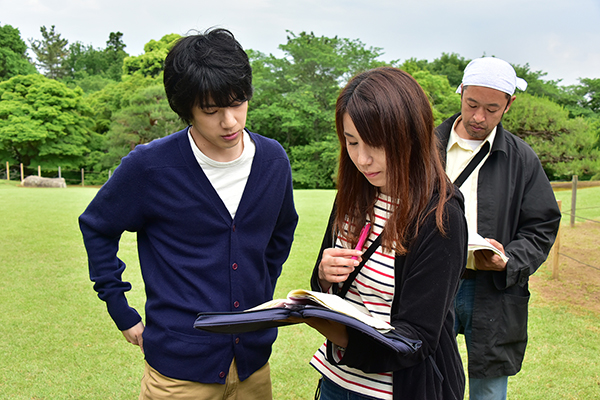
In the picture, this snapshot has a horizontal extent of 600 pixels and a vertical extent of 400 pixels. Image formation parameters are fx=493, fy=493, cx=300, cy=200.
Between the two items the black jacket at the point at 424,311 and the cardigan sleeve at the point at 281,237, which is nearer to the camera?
the black jacket at the point at 424,311

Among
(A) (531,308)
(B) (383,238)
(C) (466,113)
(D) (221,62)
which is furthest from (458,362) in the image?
(A) (531,308)

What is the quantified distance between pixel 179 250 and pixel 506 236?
1500 mm

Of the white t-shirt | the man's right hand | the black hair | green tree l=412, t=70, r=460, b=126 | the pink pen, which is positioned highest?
green tree l=412, t=70, r=460, b=126

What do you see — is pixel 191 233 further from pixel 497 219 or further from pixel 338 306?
pixel 497 219

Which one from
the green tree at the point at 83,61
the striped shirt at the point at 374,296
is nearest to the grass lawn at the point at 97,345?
the striped shirt at the point at 374,296

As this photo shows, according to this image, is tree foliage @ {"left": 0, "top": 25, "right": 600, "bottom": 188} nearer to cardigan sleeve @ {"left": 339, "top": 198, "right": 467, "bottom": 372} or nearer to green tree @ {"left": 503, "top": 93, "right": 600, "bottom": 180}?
green tree @ {"left": 503, "top": 93, "right": 600, "bottom": 180}

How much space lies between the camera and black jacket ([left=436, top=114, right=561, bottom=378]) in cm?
222

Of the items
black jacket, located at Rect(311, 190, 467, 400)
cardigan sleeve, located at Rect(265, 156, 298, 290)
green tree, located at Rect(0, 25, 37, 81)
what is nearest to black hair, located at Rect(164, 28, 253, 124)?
cardigan sleeve, located at Rect(265, 156, 298, 290)

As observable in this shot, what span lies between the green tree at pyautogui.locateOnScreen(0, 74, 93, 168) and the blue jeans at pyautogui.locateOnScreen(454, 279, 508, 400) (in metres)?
27.3

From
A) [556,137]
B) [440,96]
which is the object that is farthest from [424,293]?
[440,96]

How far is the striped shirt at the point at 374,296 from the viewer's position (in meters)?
1.38

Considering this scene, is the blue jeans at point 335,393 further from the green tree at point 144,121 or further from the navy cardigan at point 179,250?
the green tree at point 144,121

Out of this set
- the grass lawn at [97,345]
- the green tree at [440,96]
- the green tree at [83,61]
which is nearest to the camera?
the grass lawn at [97,345]

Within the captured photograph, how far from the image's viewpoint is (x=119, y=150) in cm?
2497
